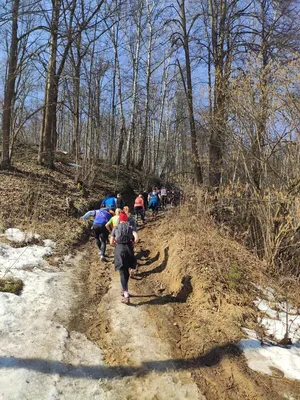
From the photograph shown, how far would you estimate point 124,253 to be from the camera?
22.1 feet

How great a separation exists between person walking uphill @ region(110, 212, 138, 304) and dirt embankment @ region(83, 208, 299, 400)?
1.56 ft

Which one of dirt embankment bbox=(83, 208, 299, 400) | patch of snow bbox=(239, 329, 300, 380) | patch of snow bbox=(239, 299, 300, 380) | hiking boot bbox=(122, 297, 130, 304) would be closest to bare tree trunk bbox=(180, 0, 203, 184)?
dirt embankment bbox=(83, 208, 299, 400)

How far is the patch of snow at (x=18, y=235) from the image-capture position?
883cm

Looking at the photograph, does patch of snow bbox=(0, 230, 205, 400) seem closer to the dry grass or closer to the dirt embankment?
the dirt embankment

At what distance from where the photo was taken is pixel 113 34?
24656 millimetres

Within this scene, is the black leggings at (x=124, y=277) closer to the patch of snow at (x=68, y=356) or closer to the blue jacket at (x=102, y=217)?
the patch of snow at (x=68, y=356)

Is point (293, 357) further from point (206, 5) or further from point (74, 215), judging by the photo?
point (206, 5)

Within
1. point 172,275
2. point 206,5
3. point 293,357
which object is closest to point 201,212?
point 172,275

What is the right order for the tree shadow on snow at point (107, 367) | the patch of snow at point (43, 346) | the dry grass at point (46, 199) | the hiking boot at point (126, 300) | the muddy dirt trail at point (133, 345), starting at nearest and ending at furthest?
the patch of snow at point (43, 346), the muddy dirt trail at point (133, 345), the tree shadow on snow at point (107, 367), the hiking boot at point (126, 300), the dry grass at point (46, 199)

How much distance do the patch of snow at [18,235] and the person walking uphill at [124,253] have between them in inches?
126

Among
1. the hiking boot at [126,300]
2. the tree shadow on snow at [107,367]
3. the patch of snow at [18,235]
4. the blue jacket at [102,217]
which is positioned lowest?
the tree shadow on snow at [107,367]

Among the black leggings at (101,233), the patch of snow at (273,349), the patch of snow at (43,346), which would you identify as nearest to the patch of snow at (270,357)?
the patch of snow at (273,349)

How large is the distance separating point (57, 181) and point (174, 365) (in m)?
12.6

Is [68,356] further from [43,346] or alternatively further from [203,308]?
[203,308]
